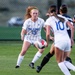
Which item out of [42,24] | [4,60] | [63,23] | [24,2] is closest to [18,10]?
[24,2]

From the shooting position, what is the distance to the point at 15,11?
23.7 metres

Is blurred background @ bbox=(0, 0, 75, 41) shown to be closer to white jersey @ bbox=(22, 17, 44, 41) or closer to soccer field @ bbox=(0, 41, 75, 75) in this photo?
soccer field @ bbox=(0, 41, 75, 75)

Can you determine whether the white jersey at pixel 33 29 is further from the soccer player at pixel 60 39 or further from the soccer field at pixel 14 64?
the soccer player at pixel 60 39

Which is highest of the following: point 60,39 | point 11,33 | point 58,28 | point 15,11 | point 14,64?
point 58,28

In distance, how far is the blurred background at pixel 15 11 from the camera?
23.0 metres

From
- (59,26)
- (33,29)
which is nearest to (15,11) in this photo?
(33,29)

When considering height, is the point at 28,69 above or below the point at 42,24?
below

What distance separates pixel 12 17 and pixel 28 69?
35.0 ft

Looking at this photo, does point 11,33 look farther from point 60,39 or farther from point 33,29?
point 60,39

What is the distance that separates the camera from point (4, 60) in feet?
52.1

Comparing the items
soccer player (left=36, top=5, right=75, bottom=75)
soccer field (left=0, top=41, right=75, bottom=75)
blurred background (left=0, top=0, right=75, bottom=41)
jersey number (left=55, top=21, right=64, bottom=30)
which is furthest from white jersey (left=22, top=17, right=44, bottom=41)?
blurred background (left=0, top=0, right=75, bottom=41)

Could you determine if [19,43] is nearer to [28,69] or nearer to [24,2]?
[24,2]

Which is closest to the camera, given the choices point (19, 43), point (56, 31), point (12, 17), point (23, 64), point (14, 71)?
point (56, 31)

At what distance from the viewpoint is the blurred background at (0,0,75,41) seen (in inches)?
907
